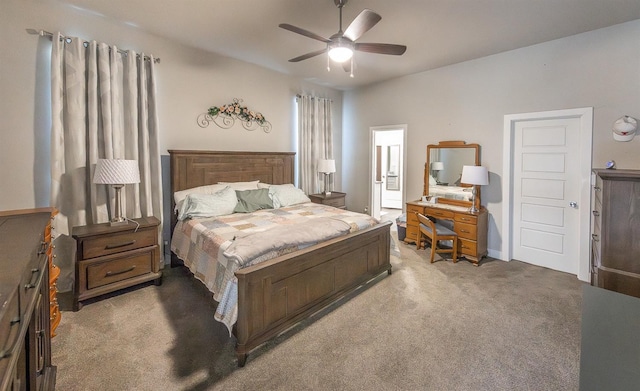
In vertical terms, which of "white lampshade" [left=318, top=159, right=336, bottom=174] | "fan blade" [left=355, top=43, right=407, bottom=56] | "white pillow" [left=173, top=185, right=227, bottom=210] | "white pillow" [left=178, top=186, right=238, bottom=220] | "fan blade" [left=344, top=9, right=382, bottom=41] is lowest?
"white pillow" [left=178, top=186, right=238, bottom=220]

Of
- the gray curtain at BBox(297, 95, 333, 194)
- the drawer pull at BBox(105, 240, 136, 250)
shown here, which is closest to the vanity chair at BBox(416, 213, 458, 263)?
the gray curtain at BBox(297, 95, 333, 194)

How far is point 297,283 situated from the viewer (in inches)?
93.1

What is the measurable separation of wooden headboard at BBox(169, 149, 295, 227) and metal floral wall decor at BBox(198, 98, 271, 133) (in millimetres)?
451

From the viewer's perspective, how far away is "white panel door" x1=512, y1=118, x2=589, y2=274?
3.52 metres

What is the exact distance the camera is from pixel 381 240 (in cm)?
332

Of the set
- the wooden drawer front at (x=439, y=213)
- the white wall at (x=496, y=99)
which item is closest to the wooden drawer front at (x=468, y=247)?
the wooden drawer front at (x=439, y=213)

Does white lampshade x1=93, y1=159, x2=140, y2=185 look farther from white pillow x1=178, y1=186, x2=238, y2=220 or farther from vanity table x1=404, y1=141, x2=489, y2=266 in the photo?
vanity table x1=404, y1=141, x2=489, y2=266

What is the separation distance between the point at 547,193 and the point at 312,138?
12.0ft

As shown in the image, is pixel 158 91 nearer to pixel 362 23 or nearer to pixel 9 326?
pixel 362 23

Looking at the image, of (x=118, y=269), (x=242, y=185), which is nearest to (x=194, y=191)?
(x=242, y=185)

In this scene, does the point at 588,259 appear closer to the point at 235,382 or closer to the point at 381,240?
the point at 381,240

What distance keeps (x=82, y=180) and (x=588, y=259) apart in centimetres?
575

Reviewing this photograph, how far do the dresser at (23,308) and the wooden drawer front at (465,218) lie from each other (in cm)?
419

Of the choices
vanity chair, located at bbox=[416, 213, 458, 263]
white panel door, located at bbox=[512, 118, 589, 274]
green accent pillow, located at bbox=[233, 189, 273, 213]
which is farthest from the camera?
vanity chair, located at bbox=[416, 213, 458, 263]
